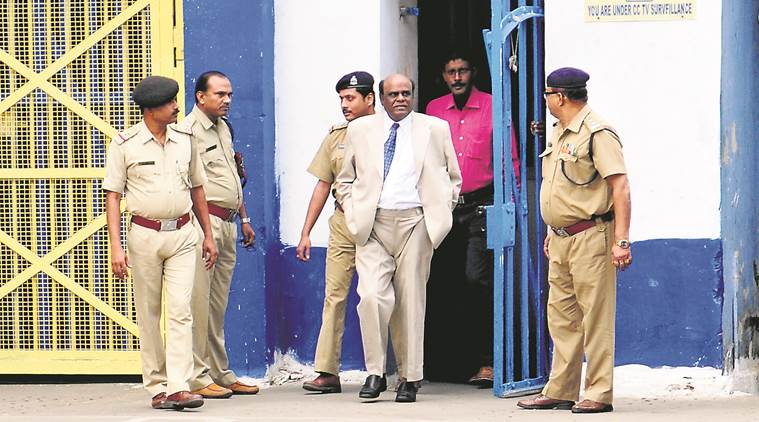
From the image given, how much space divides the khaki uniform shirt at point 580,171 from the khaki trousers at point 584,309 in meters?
0.12

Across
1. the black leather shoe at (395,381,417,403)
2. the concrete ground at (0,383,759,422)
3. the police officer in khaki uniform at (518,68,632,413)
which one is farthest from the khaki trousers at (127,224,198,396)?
the police officer in khaki uniform at (518,68,632,413)

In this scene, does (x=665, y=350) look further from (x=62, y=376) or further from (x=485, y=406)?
(x=62, y=376)

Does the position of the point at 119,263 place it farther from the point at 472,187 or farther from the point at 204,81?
the point at 472,187

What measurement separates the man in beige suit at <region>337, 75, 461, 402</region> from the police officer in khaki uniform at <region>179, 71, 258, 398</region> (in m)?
0.73

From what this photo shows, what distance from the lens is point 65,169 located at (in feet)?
31.1

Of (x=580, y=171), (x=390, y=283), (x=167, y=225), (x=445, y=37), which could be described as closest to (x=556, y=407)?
(x=390, y=283)

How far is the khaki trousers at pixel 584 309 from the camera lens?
314 inches

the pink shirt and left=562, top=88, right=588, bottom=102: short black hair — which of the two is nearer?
left=562, top=88, right=588, bottom=102: short black hair

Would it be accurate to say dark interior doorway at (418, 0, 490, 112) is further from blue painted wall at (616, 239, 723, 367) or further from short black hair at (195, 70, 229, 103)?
blue painted wall at (616, 239, 723, 367)

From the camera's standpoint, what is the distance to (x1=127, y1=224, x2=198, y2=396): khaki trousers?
26.8 feet

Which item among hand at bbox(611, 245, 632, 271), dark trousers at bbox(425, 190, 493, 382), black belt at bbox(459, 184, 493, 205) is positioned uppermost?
black belt at bbox(459, 184, 493, 205)

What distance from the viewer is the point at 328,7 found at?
9.37m

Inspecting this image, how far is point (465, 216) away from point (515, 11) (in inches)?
54.8

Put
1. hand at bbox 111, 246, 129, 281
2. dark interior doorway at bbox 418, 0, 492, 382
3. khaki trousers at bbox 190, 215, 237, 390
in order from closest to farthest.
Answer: hand at bbox 111, 246, 129, 281 < khaki trousers at bbox 190, 215, 237, 390 < dark interior doorway at bbox 418, 0, 492, 382
